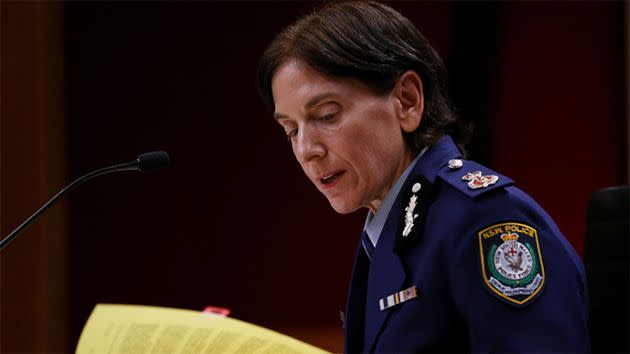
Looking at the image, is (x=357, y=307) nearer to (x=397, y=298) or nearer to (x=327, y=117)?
(x=397, y=298)

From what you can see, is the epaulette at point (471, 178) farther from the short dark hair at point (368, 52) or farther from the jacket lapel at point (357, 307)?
the jacket lapel at point (357, 307)

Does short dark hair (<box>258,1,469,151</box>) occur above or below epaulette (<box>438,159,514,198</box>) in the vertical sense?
above

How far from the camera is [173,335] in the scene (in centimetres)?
109

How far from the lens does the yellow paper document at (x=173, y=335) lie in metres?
1.06

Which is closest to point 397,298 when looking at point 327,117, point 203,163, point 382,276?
point 382,276

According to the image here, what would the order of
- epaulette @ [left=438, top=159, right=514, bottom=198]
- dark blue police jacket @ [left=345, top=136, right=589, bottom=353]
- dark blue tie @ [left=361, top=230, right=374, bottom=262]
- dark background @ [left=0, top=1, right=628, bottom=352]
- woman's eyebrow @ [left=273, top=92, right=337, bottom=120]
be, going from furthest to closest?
dark background @ [left=0, top=1, right=628, bottom=352], dark blue tie @ [left=361, top=230, right=374, bottom=262], woman's eyebrow @ [left=273, top=92, right=337, bottom=120], epaulette @ [left=438, top=159, right=514, bottom=198], dark blue police jacket @ [left=345, top=136, right=589, bottom=353]

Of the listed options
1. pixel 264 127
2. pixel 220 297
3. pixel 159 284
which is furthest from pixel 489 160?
pixel 159 284

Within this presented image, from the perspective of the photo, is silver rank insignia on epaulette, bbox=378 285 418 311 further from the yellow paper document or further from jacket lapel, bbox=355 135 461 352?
the yellow paper document

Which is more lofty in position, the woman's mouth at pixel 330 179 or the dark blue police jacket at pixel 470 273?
the woman's mouth at pixel 330 179

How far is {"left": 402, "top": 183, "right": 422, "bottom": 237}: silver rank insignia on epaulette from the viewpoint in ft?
3.48

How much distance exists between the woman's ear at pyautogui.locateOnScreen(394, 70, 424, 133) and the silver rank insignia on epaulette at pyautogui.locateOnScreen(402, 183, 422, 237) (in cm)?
11

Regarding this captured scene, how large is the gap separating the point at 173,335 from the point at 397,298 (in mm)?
331

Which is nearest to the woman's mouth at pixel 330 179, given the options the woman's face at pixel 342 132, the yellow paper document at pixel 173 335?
the woman's face at pixel 342 132

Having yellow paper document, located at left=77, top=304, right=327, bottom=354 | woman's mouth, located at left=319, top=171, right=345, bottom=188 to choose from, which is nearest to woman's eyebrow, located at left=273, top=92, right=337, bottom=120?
woman's mouth, located at left=319, top=171, right=345, bottom=188
